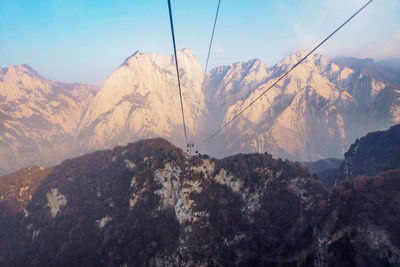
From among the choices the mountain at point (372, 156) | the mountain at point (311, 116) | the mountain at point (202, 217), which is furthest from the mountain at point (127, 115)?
the mountain at point (372, 156)

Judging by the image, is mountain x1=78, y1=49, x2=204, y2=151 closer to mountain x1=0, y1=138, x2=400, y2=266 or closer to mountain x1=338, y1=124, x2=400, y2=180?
mountain x1=0, y1=138, x2=400, y2=266

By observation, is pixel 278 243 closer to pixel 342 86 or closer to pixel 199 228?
pixel 199 228

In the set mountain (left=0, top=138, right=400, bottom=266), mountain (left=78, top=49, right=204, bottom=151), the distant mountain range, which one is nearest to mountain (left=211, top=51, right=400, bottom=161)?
A: the distant mountain range

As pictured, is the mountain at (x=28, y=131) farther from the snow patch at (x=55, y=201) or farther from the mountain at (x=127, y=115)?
the snow patch at (x=55, y=201)

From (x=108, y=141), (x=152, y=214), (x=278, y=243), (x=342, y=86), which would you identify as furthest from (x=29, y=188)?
(x=342, y=86)

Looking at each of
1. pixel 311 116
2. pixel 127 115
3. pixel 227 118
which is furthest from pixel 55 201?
pixel 311 116

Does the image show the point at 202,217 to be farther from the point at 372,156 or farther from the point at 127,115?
the point at 127,115

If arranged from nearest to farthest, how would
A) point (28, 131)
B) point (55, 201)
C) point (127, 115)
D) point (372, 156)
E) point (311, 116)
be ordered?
point (55, 201), point (372, 156), point (311, 116), point (28, 131), point (127, 115)
